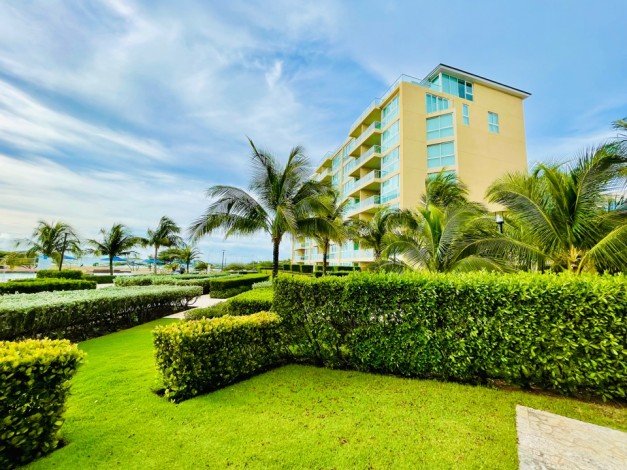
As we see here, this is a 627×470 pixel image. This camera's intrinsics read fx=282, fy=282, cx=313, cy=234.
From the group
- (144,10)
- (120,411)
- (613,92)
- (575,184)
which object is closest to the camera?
(120,411)

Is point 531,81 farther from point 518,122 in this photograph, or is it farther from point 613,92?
point 613,92

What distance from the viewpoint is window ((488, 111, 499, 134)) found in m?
26.5

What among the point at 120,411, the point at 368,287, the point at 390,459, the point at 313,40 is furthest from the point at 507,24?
the point at 120,411

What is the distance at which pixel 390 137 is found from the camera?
1057 inches

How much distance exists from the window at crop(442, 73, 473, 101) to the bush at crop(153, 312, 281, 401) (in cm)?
2930

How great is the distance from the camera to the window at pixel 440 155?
2447 centimetres

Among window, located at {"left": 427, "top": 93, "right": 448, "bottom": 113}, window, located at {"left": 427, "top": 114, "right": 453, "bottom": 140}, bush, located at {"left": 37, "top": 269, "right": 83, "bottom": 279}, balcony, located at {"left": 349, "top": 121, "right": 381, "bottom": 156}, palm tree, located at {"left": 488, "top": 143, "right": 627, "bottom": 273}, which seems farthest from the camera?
balcony, located at {"left": 349, "top": 121, "right": 381, "bottom": 156}

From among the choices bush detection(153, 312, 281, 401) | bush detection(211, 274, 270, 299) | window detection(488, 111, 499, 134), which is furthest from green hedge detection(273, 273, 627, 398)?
window detection(488, 111, 499, 134)

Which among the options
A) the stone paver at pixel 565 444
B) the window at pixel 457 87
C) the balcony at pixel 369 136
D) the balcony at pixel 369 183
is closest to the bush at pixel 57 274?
the stone paver at pixel 565 444

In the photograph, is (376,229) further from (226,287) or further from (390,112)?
(390,112)

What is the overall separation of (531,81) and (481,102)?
5693 millimetres

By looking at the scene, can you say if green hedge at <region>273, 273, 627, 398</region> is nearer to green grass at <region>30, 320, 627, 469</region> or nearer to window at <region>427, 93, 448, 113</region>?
green grass at <region>30, 320, 627, 469</region>

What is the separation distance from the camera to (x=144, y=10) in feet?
19.2

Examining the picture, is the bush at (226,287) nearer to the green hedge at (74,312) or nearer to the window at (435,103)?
the green hedge at (74,312)
